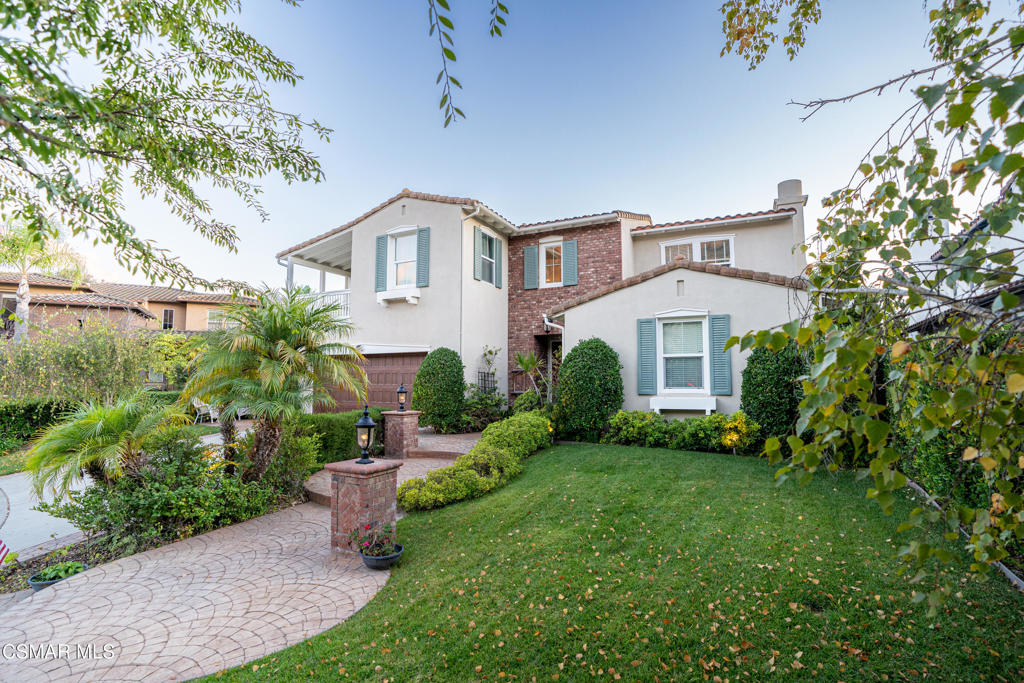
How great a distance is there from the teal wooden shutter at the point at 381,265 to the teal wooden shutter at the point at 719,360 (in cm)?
956

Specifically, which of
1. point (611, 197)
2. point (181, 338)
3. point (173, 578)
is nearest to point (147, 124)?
point (173, 578)

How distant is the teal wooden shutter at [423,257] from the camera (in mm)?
14227

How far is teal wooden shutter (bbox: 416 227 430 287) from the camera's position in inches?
560

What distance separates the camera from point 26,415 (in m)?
15.1

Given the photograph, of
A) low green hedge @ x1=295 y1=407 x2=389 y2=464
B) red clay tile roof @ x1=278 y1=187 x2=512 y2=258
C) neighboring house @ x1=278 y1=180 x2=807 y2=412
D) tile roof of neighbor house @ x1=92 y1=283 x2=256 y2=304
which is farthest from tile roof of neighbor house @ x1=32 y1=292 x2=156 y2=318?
low green hedge @ x1=295 y1=407 x2=389 y2=464

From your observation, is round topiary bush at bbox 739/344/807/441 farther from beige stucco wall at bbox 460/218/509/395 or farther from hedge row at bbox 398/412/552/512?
beige stucco wall at bbox 460/218/509/395

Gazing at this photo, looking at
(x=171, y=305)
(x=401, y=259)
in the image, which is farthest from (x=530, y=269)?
(x=171, y=305)

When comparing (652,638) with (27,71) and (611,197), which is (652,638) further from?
(611,197)

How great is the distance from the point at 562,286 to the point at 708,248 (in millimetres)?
4445

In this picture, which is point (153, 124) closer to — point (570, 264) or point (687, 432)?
point (687, 432)

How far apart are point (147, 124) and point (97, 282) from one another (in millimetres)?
37996

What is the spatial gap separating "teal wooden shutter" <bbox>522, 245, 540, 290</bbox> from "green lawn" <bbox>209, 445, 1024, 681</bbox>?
32.6ft

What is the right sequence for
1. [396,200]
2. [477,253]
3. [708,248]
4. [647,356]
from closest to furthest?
1. [647,356]
2. [708,248]
3. [477,253]
4. [396,200]

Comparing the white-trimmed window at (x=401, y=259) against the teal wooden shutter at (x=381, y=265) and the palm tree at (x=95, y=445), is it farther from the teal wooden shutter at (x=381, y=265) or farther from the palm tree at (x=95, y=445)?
the palm tree at (x=95, y=445)
